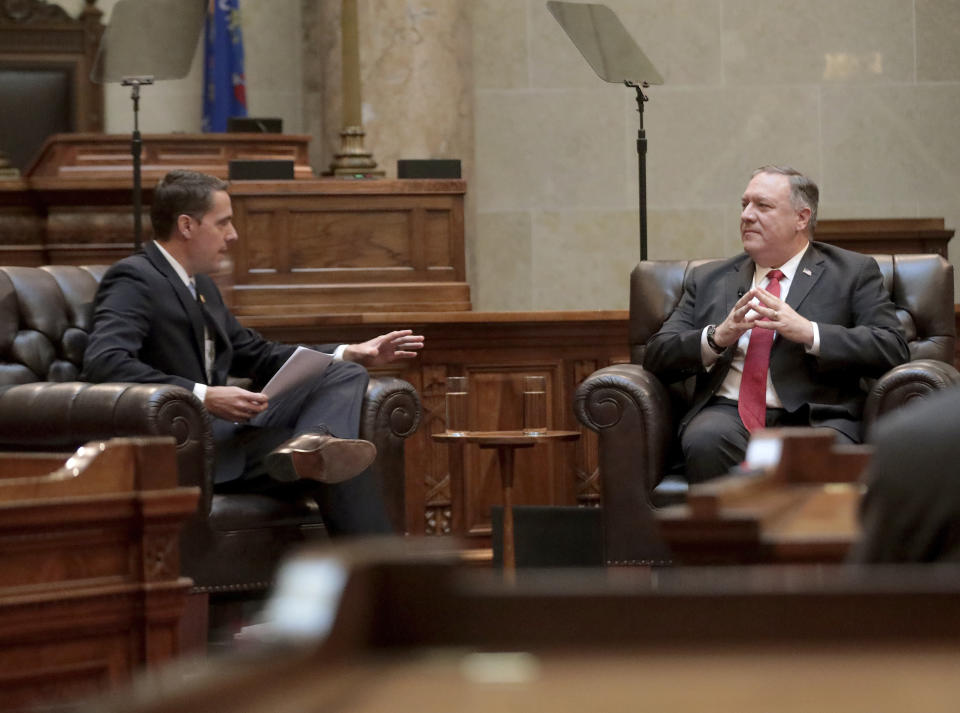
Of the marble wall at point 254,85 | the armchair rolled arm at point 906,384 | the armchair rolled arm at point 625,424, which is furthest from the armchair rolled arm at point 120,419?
the marble wall at point 254,85

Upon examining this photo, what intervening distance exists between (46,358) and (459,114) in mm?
4076

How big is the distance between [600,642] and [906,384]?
11.3 ft

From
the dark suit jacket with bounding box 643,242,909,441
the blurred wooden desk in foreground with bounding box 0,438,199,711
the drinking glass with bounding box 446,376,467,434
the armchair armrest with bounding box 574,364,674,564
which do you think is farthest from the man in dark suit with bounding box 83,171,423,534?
the blurred wooden desk in foreground with bounding box 0,438,199,711

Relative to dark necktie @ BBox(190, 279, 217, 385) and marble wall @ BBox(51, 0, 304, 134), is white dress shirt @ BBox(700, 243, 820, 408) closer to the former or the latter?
dark necktie @ BBox(190, 279, 217, 385)

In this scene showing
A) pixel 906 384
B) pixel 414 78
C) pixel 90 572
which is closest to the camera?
pixel 90 572

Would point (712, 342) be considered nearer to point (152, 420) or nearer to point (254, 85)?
point (152, 420)

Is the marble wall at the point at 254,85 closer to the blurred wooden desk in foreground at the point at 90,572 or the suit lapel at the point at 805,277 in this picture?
the suit lapel at the point at 805,277

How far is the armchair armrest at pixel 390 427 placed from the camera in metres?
4.09

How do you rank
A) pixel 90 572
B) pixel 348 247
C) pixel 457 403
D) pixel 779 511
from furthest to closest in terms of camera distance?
pixel 348 247, pixel 457 403, pixel 90 572, pixel 779 511

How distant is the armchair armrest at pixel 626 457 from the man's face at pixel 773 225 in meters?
0.65

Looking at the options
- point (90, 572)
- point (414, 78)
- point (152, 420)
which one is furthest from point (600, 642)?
point (414, 78)

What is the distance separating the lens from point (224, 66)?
8805 mm

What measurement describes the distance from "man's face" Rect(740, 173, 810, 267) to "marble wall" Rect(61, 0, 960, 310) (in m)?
4.25

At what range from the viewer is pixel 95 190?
21.9 ft
